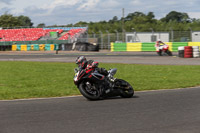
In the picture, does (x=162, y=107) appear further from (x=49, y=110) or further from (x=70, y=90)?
(x=70, y=90)

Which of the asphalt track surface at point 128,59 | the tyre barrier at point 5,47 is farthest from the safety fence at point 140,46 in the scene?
the tyre barrier at point 5,47

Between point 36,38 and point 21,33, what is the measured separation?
4152 millimetres

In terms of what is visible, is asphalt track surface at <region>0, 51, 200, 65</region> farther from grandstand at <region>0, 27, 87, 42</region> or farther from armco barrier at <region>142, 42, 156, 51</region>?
grandstand at <region>0, 27, 87, 42</region>

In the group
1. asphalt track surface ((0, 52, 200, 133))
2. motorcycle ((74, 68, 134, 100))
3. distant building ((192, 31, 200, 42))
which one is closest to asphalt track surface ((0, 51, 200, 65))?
distant building ((192, 31, 200, 42))

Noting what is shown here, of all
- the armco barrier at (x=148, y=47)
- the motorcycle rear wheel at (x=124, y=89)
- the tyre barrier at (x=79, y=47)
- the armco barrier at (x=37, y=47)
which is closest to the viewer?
the motorcycle rear wheel at (x=124, y=89)

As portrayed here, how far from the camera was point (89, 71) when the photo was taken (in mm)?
8547

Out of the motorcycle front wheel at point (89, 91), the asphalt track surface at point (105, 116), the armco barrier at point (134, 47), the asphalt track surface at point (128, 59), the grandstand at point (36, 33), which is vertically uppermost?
the grandstand at point (36, 33)

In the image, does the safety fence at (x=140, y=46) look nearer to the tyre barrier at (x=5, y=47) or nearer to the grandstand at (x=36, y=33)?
the grandstand at (x=36, y=33)

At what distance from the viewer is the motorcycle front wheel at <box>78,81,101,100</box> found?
8.58 m

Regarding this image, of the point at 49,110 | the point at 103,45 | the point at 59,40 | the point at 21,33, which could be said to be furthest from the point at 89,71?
the point at 21,33

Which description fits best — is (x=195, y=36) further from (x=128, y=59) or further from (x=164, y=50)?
(x=128, y=59)

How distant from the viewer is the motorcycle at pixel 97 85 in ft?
27.9

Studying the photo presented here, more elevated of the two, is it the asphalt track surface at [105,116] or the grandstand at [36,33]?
the grandstand at [36,33]

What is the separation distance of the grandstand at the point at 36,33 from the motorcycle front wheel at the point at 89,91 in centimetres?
4566
